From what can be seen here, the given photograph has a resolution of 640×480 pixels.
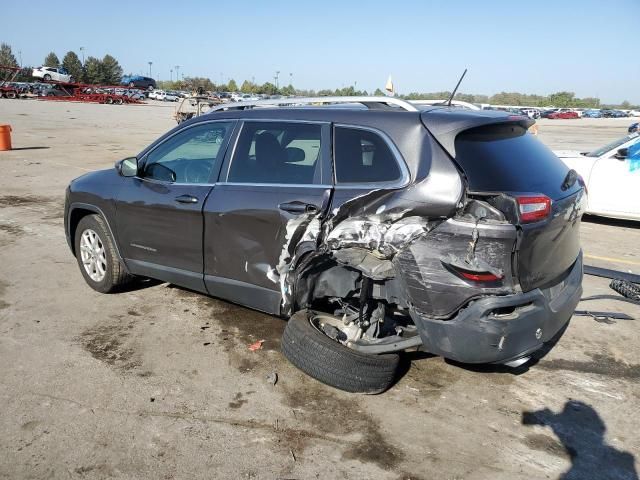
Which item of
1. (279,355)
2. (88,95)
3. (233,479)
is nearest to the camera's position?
(233,479)

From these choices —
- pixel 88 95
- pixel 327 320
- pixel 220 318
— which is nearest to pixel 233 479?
pixel 327 320

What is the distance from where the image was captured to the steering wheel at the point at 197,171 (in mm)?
4410

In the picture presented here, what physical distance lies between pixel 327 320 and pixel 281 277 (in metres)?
0.45

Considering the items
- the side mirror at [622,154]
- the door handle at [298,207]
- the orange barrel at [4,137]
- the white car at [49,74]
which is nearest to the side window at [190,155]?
the door handle at [298,207]

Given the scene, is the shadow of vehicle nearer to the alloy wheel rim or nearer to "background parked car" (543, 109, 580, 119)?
the alloy wheel rim

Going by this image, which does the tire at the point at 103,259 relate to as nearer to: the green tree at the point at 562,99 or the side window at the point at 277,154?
the side window at the point at 277,154

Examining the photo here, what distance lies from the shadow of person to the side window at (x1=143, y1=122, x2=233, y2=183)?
291 cm

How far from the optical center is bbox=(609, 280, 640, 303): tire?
5.53 metres

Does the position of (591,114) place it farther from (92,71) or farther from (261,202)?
(261,202)

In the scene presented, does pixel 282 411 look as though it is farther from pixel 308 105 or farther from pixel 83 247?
pixel 83 247

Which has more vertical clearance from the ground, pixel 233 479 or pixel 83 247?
pixel 83 247

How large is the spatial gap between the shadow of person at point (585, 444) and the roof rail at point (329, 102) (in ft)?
6.89

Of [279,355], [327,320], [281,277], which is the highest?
[281,277]

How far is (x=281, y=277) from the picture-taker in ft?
12.8
